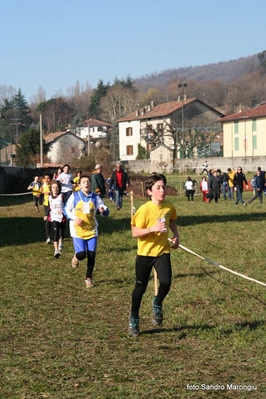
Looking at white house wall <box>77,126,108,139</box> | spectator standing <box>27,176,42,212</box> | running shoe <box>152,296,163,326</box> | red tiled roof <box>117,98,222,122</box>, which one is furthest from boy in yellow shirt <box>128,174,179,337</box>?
white house wall <box>77,126,108,139</box>

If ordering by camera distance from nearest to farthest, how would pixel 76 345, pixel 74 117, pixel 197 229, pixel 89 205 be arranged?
pixel 76 345
pixel 89 205
pixel 197 229
pixel 74 117

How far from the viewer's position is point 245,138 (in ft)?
278

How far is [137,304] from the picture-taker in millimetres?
8109

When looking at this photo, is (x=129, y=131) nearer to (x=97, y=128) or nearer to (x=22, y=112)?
(x=97, y=128)

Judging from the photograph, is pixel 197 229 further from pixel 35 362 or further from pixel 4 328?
pixel 35 362

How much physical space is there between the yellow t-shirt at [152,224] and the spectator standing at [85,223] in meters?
3.65

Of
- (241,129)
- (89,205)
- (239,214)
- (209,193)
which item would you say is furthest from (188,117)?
(89,205)

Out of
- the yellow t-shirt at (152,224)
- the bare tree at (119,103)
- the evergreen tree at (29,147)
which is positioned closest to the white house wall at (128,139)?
the bare tree at (119,103)

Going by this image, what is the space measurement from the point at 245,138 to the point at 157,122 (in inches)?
807

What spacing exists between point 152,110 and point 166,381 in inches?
3975

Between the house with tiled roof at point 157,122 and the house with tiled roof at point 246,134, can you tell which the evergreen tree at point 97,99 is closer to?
the house with tiled roof at point 157,122

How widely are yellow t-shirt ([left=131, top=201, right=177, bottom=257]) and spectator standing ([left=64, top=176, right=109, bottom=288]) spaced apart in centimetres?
365

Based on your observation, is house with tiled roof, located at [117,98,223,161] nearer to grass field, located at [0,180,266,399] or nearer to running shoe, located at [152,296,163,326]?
grass field, located at [0,180,266,399]

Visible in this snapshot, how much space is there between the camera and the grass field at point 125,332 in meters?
6.20
